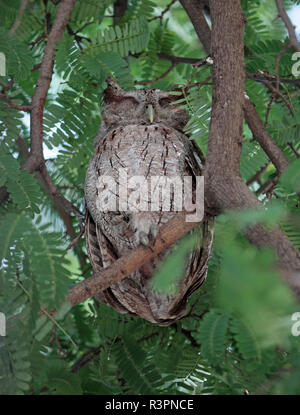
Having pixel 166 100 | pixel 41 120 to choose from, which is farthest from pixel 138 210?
pixel 166 100

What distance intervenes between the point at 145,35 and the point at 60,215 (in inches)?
32.6

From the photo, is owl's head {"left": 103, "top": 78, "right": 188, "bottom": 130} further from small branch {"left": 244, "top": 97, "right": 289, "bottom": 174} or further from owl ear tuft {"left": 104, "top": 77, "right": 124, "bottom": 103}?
small branch {"left": 244, "top": 97, "right": 289, "bottom": 174}

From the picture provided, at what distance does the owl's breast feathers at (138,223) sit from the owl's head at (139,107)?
19cm

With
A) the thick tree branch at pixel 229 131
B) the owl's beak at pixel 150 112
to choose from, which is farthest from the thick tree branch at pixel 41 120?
the thick tree branch at pixel 229 131

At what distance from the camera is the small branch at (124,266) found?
1074 millimetres

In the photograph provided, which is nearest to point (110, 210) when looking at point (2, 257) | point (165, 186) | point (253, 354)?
point (165, 186)

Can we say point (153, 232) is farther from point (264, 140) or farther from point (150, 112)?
point (150, 112)

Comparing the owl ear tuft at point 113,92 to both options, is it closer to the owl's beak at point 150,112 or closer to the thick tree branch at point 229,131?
the owl's beak at point 150,112

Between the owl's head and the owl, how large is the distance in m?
0.14

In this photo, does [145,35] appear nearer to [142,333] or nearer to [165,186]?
[165,186]

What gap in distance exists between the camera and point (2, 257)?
992 mm

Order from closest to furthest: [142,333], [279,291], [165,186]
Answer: [279,291] → [165,186] → [142,333]

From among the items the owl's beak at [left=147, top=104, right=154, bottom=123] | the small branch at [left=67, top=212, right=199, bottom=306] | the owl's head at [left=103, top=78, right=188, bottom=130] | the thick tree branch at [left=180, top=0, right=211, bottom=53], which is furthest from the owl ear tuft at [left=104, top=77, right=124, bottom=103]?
the small branch at [left=67, top=212, right=199, bottom=306]
